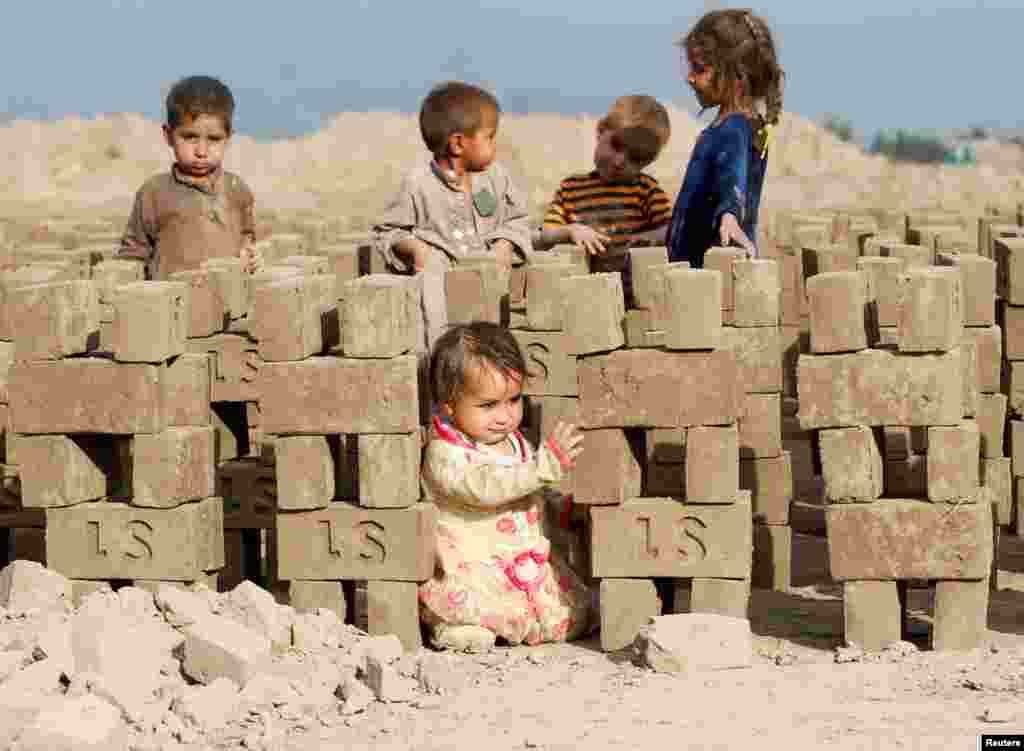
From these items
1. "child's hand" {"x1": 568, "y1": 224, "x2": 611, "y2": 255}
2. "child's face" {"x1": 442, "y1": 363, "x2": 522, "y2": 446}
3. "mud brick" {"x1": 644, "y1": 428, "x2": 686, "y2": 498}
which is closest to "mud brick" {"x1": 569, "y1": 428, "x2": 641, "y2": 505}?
"child's face" {"x1": 442, "y1": 363, "x2": 522, "y2": 446}

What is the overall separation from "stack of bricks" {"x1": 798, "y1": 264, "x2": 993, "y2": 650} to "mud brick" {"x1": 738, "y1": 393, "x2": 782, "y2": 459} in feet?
4.26

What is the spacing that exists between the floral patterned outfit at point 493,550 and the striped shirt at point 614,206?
3781 mm

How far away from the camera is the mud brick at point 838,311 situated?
20.7 ft

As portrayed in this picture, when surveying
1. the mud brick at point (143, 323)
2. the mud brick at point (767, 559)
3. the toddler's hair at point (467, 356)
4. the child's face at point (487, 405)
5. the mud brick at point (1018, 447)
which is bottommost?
the mud brick at point (767, 559)

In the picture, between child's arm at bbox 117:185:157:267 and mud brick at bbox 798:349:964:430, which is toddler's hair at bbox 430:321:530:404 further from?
child's arm at bbox 117:185:157:267

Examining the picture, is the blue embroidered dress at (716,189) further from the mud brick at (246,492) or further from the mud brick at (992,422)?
the mud brick at (246,492)

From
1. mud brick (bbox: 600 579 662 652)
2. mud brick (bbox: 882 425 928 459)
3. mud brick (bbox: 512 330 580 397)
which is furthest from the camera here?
mud brick (bbox: 512 330 580 397)

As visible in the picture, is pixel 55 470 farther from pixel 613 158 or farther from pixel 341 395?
pixel 613 158

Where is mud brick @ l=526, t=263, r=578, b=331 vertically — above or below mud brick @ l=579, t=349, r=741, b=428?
above

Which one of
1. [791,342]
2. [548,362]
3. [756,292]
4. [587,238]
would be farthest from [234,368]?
[791,342]

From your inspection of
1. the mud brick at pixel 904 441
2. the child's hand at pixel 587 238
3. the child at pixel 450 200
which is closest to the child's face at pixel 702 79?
the child at pixel 450 200

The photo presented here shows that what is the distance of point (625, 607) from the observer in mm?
6633

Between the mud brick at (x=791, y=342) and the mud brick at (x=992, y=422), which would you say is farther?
the mud brick at (x=791, y=342)

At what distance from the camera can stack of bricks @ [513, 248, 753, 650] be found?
6430 millimetres
